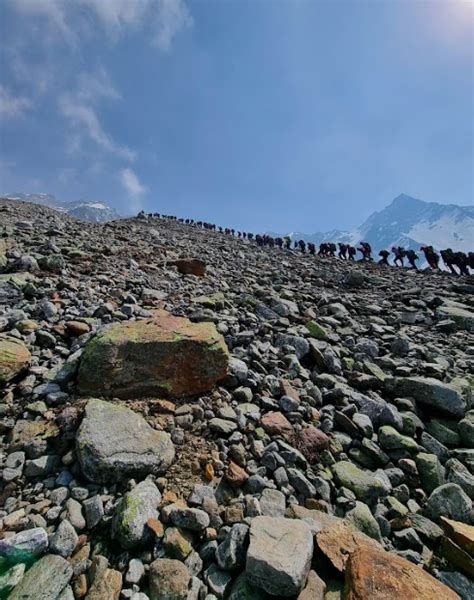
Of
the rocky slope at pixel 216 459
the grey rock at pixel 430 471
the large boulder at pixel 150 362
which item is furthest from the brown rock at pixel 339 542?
the large boulder at pixel 150 362

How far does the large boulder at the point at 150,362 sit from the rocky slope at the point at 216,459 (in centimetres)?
2

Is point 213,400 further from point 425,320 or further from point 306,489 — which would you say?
point 425,320

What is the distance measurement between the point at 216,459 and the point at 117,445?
1.27 m

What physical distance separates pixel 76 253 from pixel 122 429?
32.6 feet

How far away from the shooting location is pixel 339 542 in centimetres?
316

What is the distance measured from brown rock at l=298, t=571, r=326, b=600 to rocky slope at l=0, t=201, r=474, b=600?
0.6 inches

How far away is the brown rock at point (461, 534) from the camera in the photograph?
340 centimetres

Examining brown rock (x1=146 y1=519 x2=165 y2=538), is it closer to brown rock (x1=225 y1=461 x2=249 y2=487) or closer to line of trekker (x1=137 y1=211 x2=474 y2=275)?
brown rock (x1=225 y1=461 x2=249 y2=487)

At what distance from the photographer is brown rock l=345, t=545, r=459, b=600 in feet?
8.39

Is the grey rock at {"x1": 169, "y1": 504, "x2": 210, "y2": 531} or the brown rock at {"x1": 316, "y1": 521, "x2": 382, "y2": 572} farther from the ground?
the grey rock at {"x1": 169, "y1": 504, "x2": 210, "y2": 531}

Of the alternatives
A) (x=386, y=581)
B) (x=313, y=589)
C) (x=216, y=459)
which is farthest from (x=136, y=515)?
(x=386, y=581)

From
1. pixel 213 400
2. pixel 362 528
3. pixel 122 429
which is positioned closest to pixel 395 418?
pixel 362 528

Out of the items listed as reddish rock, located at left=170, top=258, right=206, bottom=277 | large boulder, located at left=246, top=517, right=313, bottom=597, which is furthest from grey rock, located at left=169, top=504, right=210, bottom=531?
reddish rock, located at left=170, top=258, right=206, bottom=277

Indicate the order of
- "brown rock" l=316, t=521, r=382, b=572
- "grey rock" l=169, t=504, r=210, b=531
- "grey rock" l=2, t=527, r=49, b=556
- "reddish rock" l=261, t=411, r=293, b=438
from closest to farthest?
"grey rock" l=2, t=527, r=49, b=556, "brown rock" l=316, t=521, r=382, b=572, "grey rock" l=169, t=504, r=210, b=531, "reddish rock" l=261, t=411, r=293, b=438
